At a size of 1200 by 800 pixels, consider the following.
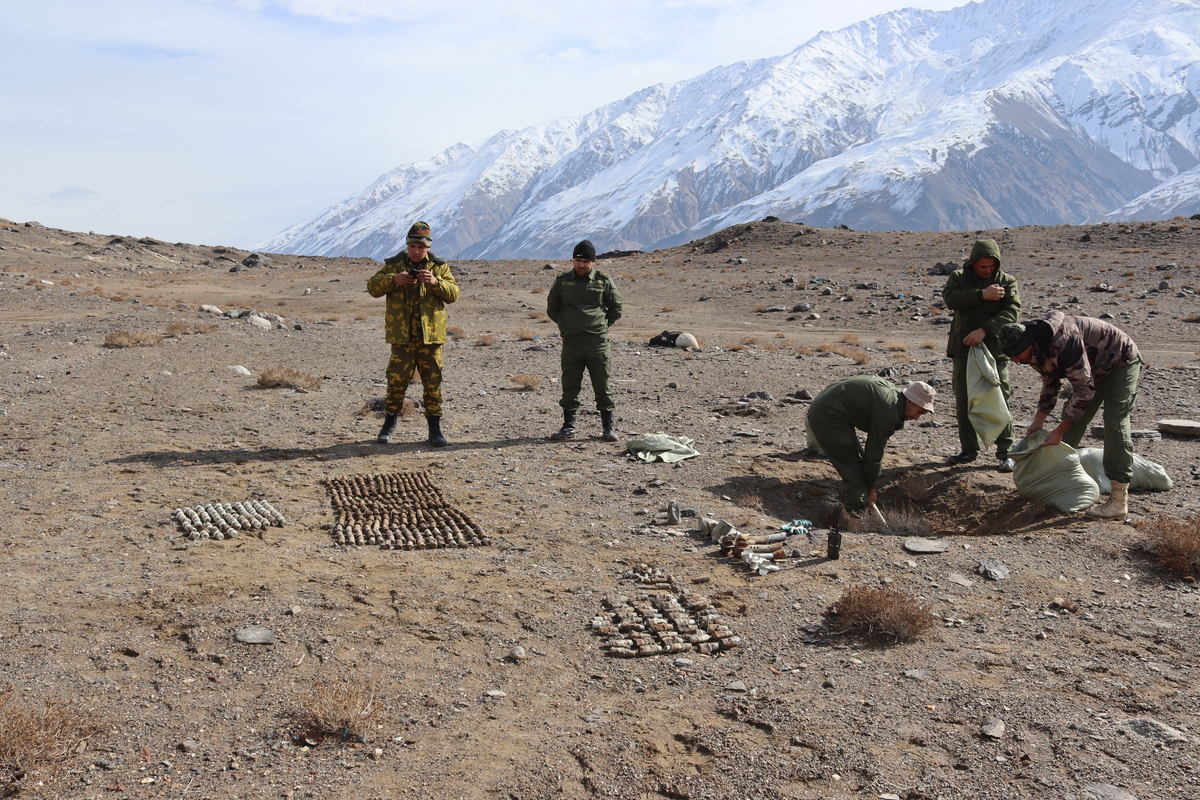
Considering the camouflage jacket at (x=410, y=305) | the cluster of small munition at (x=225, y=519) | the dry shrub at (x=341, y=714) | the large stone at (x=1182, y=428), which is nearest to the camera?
the dry shrub at (x=341, y=714)

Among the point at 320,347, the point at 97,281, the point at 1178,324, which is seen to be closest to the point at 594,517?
the point at 320,347

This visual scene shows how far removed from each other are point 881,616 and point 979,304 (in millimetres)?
3718

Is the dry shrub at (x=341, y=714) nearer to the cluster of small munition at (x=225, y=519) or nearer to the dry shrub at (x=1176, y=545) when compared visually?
the cluster of small munition at (x=225, y=519)

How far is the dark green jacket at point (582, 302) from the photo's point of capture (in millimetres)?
8352

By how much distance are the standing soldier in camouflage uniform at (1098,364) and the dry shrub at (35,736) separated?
583 cm

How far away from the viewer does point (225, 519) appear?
5.85 metres

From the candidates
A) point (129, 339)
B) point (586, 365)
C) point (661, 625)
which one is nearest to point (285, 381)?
point (129, 339)

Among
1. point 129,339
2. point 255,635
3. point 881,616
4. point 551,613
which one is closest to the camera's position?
point 255,635

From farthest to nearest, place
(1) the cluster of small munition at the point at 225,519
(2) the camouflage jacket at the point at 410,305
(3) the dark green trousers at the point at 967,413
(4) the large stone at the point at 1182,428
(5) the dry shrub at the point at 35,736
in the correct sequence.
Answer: (4) the large stone at the point at 1182,428 < (2) the camouflage jacket at the point at 410,305 < (3) the dark green trousers at the point at 967,413 < (1) the cluster of small munition at the point at 225,519 < (5) the dry shrub at the point at 35,736

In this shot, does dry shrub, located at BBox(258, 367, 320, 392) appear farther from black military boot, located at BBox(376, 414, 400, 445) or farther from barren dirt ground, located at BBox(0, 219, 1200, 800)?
black military boot, located at BBox(376, 414, 400, 445)

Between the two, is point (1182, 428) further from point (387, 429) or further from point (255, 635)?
point (255, 635)

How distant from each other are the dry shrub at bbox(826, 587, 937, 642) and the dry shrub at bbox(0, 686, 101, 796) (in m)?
3.56

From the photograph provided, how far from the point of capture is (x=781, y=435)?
903 centimetres

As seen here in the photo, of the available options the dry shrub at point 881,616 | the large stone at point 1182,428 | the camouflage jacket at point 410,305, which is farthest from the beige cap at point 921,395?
the camouflage jacket at point 410,305
